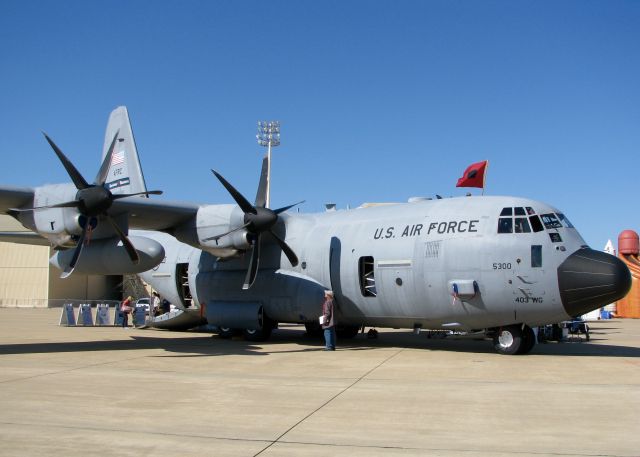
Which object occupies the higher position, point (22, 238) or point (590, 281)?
point (22, 238)

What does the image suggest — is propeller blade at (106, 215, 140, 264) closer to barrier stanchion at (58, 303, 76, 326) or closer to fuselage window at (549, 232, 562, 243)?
fuselage window at (549, 232, 562, 243)

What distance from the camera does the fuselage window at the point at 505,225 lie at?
50.2 feet

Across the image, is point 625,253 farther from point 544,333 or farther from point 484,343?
point 484,343

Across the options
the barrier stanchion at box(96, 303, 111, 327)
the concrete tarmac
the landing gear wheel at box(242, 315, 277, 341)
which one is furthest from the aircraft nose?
the barrier stanchion at box(96, 303, 111, 327)

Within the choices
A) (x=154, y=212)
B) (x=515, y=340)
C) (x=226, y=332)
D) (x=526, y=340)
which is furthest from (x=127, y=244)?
(x=526, y=340)

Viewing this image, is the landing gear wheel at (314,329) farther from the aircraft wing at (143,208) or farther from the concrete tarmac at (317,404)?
the aircraft wing at (143,208)

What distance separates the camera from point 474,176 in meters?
20.3

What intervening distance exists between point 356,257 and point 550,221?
5377 mm

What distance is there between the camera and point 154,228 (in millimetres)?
19797

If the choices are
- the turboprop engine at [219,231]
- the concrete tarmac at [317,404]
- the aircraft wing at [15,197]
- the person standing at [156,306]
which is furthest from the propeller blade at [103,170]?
the person standing at [156,306]

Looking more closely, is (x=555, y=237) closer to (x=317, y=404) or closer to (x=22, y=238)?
(x=317, y=404)

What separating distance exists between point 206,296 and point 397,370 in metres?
10.4

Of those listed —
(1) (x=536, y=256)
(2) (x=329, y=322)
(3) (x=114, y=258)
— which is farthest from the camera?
(3) (x=114, y=258)

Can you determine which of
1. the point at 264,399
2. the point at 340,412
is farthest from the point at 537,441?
the point at 264,399
